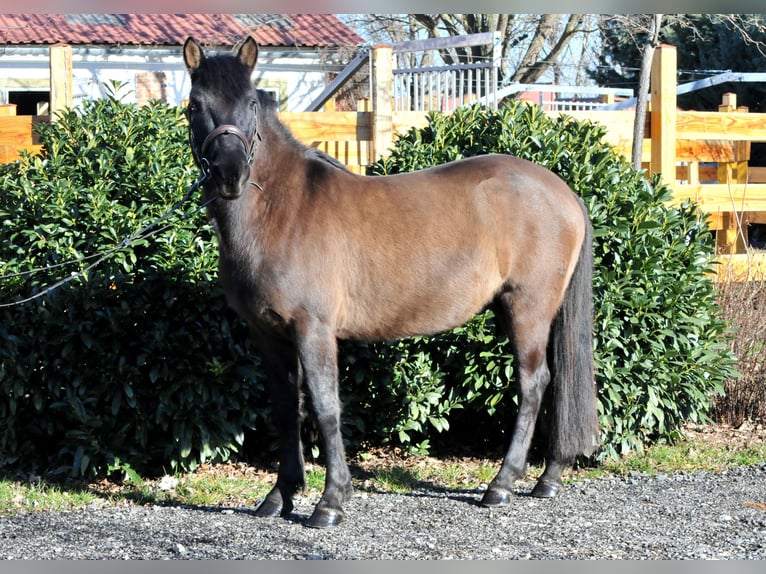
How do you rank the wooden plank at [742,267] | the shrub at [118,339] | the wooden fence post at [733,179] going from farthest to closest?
the wooden fence post at [733,179]
the wooden plank at [742,267]
the shrub at [118,339]

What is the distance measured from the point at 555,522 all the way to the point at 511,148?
269 centimetres

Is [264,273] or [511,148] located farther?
[511,148]

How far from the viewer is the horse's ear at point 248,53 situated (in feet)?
14.8

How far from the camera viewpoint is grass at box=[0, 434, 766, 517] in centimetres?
545

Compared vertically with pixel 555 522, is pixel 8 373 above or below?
above

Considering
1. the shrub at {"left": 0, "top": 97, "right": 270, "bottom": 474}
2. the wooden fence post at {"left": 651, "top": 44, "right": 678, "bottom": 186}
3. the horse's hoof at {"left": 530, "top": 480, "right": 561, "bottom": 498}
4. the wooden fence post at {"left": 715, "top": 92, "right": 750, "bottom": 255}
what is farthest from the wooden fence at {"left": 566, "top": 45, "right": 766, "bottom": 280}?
the shrub at {"left": 0, "top": 97, "right": 270, "bottom": 474}

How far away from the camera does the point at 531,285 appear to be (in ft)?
17.1

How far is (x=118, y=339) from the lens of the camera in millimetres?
5641

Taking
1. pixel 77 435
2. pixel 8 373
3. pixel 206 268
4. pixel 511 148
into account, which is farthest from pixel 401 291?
pixel 8 373

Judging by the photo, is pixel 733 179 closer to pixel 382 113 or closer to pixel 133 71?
pixel 382 113

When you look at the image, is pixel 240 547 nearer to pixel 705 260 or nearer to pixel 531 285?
pixel 531 285

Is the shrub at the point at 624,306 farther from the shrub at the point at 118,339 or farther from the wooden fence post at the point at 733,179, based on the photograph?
the wooden fence post at the point at 733,179

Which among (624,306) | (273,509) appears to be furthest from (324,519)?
(624,306)

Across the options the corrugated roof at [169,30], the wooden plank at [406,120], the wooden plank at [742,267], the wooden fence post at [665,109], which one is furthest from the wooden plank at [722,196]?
the corrugated roof at [169,30]
